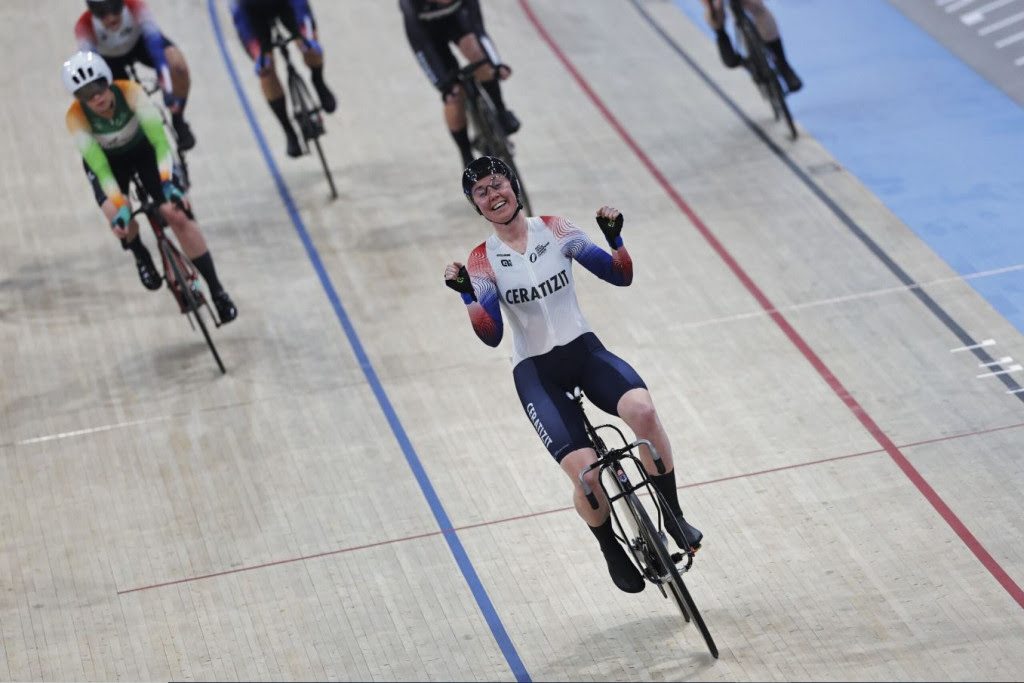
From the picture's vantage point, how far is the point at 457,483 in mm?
5723

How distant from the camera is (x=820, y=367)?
6195mm

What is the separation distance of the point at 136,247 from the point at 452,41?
2.17m

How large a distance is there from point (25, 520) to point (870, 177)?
196 inches

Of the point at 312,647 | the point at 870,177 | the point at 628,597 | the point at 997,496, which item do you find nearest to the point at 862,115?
the point at 870,177

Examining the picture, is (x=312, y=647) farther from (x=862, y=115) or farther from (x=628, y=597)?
(x=862, y=115)

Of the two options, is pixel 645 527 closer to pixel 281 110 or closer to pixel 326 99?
pixel 326 99

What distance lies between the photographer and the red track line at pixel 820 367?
4891 mm

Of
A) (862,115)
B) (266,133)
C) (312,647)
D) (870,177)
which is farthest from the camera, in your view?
(266,133)

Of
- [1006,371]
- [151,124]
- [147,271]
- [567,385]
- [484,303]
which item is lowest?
[1006,371]

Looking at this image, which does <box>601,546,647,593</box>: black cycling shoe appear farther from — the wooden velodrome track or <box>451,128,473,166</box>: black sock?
<box>451,128,473,166</box>: black sock

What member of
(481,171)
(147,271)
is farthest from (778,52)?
(481,171)

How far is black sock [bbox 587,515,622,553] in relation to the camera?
14.9 ft

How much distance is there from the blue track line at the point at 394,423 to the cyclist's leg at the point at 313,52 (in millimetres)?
649

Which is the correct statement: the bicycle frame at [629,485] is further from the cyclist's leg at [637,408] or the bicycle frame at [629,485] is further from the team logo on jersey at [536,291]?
the team logo on jersey at [536,291]
